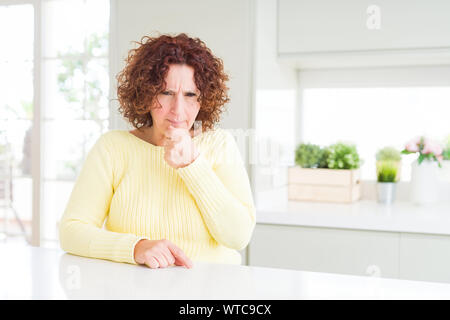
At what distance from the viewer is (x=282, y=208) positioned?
2.16 meters

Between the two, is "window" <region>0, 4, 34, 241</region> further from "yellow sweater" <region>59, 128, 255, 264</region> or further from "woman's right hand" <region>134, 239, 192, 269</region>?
"woman's right hand" <region>134, 239, 192, 269</region>

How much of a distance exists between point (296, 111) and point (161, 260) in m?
1.89

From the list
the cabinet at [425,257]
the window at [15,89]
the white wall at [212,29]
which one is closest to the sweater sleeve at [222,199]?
the white wall at [212,29]

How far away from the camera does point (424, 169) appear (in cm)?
233

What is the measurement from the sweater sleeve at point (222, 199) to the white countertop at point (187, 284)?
0.57ft

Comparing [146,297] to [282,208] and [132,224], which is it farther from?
[282,208]

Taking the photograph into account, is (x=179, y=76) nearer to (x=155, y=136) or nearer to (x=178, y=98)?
(x=178, y=98)

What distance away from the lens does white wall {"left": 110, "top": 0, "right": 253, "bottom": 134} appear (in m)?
2.10

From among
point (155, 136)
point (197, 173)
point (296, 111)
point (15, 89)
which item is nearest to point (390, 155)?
point (296, 111)

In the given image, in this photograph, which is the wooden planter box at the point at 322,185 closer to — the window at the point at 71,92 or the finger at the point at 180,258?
the window at the point at 71,92

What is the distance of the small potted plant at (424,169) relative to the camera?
2.30m
